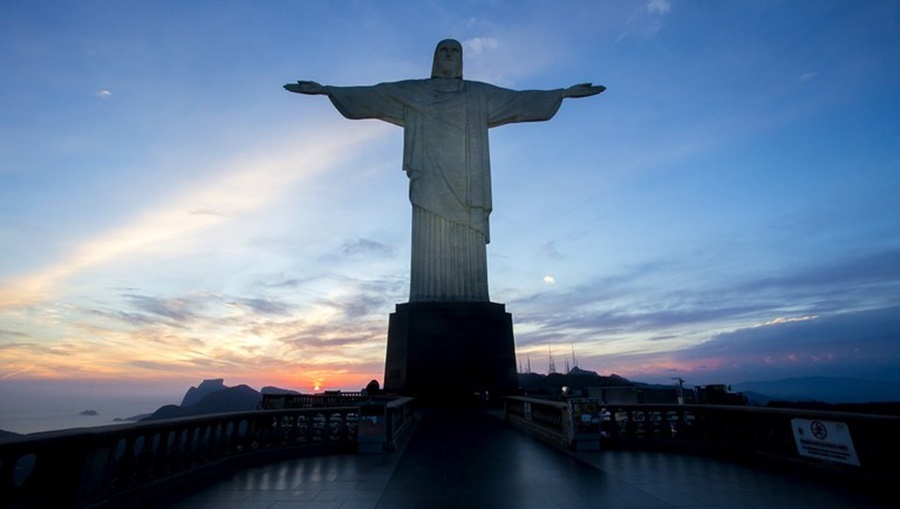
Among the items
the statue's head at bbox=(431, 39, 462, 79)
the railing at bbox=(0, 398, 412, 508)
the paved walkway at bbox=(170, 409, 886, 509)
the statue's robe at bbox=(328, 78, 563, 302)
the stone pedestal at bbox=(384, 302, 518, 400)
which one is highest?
the statue's head at bbox=(431, 39, 462, 79)

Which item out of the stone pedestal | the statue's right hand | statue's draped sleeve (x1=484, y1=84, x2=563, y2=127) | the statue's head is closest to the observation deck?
the stone pedestal

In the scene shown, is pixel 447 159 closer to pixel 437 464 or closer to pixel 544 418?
pixel 544 418

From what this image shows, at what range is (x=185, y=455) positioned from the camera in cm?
698

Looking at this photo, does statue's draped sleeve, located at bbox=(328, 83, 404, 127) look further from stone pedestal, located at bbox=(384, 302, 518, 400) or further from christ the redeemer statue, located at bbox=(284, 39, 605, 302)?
stone pedestal, located at bbox=(384, 302, 518, 400)

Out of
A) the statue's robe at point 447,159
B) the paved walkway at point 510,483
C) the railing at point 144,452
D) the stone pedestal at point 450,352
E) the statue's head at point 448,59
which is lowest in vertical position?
the paved walkway at point 510,483

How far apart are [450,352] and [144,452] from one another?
46.2ft

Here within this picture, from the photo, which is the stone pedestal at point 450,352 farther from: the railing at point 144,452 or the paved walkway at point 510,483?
the paved walkway at point 510,483

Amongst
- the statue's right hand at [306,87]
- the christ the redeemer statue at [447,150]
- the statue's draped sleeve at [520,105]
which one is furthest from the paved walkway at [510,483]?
the statue's draped sleeve at [520,105]

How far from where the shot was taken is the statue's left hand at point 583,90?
839 inches

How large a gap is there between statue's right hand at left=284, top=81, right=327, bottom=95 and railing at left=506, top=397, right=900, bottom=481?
1618 cm

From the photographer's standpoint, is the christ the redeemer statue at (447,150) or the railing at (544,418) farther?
the christ the redeemer statue at (447,150)

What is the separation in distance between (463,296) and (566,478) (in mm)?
14007

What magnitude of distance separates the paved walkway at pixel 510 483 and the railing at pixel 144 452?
0.56m

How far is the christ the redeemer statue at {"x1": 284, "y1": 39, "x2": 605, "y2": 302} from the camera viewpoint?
21.1 meters
